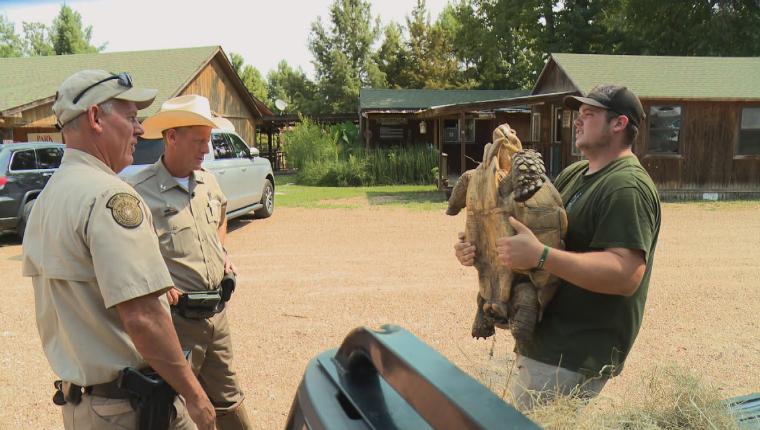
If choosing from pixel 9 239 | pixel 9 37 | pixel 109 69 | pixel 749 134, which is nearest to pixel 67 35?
pixel 9 37

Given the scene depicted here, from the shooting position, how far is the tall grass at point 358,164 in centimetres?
2133

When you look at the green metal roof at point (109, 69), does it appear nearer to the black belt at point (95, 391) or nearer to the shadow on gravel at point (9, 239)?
the shadow on gravel at point (9, 239)

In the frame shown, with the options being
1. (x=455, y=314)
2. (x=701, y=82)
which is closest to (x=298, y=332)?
(x=455, y=314)

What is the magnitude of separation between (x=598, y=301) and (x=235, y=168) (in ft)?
29.6

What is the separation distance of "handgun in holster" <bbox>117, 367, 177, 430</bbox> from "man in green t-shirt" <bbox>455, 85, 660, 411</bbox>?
115 cm

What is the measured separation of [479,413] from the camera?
106cm

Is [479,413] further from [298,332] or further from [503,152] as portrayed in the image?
[298,332]

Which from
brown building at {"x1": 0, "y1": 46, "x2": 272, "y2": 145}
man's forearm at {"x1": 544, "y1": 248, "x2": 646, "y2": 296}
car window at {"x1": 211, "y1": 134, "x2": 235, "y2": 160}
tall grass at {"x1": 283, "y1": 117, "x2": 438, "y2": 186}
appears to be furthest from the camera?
tall grass at {"x1": 283, "y1": 117, "x2": 438, "y2": 186}

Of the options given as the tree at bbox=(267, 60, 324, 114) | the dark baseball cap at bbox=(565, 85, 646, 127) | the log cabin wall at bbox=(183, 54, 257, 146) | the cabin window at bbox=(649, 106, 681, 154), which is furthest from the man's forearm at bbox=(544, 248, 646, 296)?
the tree at bbox=(267, 60, 324, 114)

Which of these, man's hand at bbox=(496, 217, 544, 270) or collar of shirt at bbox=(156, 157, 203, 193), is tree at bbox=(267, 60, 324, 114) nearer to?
collar of shirt at bbox=(156, 157, 203, 193)

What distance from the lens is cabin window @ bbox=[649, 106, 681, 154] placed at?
16.0 meters

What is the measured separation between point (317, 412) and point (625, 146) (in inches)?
60.1

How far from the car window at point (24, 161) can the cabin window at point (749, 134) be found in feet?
56.5

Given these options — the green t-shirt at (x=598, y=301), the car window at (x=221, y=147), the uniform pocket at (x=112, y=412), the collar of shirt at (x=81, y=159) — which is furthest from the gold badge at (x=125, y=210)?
the car window at (x=221, y=147)
